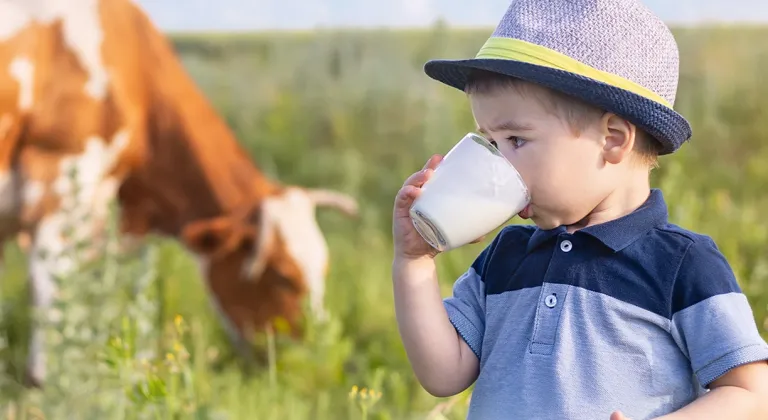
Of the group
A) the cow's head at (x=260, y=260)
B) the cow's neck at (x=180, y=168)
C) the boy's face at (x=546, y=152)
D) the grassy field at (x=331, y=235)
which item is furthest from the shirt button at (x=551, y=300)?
the cow's neck at (x=180, y=168)

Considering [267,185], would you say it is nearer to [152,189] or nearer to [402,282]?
[152,189]

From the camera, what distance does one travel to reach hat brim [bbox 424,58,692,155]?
4.18ft

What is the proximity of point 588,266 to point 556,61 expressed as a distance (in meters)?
0.27

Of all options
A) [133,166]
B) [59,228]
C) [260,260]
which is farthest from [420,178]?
[133,166]

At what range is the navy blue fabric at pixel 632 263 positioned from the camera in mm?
1266

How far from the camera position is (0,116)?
3.75 meters

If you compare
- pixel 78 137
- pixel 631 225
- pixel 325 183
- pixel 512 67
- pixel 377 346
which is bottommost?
pixel 325 183

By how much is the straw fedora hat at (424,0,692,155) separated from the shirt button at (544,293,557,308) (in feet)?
0.81

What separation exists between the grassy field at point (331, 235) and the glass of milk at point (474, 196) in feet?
1.30

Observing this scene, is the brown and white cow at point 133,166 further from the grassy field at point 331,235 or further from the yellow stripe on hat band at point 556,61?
the yellow stripe on hat band at point 556,61

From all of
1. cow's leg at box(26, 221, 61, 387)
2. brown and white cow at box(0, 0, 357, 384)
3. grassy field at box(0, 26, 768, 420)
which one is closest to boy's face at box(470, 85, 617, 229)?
grassy field at box(0, 26, 768, 420)

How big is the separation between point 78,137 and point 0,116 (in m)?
0.29

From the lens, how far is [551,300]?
1320mm

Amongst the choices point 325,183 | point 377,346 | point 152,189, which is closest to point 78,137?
point 152,189
